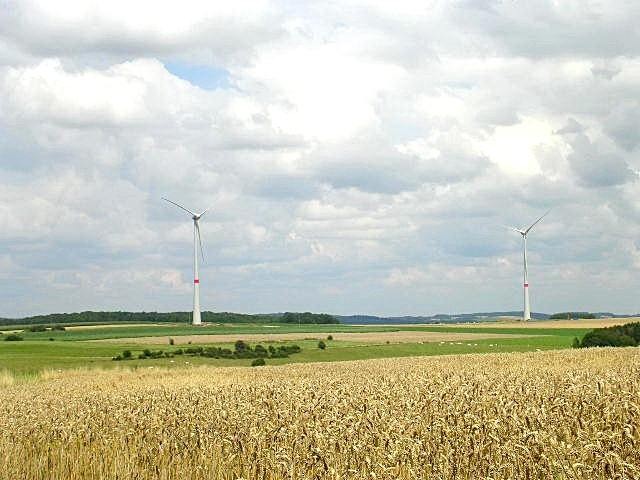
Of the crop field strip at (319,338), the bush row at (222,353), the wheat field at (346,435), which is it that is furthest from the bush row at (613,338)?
the wheat field at (346,435)

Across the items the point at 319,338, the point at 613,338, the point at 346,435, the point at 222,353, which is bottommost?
the point at 222,353

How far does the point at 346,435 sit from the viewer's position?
40.4 feet

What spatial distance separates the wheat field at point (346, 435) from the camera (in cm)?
998

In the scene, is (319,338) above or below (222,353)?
above

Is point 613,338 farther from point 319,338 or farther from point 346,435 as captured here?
point 346,435

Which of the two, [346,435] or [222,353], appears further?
[222,353]

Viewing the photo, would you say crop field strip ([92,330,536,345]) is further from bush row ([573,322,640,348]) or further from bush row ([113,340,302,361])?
bush row ([573,322,640,348])

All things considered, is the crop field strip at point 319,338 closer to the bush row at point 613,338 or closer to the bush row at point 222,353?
the bush row at point 222,353

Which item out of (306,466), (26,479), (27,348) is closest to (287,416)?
(306,466)

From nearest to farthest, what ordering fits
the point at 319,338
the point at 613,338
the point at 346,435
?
the point at 346,435 < the point at 613,338 < the point at 319,338

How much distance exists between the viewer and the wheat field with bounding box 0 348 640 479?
9.98m

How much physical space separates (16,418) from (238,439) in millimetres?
9124

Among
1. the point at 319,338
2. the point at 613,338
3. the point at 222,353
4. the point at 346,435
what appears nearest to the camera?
the point at 346,435

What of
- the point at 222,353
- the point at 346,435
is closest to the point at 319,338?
the point at 222,353
